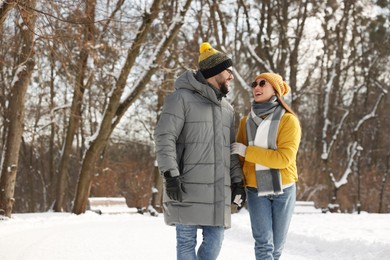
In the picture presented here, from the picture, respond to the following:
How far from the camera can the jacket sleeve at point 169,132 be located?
392 cm

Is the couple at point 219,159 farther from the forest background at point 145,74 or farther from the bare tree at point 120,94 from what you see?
the bare tree at point 120,94

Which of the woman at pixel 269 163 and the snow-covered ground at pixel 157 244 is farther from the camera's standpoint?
the snow-covered ground at pixel 157 244

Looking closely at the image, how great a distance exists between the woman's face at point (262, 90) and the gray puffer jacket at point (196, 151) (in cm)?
47

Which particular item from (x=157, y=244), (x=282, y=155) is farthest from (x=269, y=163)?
(x=157, y=244)

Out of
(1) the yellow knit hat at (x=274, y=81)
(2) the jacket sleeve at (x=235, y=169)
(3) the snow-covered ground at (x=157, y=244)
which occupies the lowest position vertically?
(3) the snow-covered ground at (x=157, y=244)

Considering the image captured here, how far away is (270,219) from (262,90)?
106 centimetres

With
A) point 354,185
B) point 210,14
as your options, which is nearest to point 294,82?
point 210,14

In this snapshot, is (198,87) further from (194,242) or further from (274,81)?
(194,242)

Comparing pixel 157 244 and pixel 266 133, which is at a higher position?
pixel 266 133

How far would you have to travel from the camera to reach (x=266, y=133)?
4543 mm

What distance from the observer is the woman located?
442cm

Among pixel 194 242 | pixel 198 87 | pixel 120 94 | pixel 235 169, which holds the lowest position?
pixel 194 242

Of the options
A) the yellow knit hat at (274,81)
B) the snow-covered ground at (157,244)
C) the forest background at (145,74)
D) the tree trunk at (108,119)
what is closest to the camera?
the yellow knit hat at (274,81)

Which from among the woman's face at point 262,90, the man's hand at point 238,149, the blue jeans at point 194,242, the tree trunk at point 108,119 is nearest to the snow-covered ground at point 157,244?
the blue jeans at point 194,242
